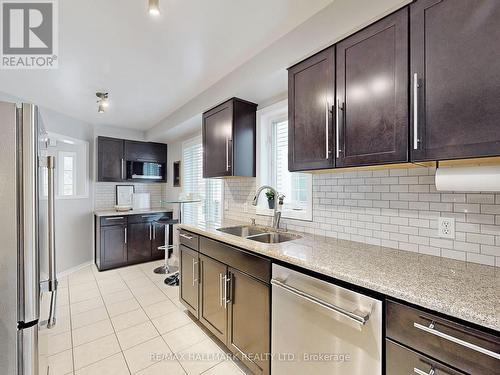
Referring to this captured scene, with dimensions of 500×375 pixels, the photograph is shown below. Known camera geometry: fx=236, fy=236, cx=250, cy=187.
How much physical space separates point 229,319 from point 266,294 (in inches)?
20.9

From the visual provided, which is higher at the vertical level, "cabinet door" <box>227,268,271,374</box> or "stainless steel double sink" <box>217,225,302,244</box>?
"stainless steel double sink" <box>217,225,302,244</box>

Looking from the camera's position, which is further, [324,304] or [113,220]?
[113,220]

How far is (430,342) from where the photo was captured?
855mm

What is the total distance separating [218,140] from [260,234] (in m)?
1.17

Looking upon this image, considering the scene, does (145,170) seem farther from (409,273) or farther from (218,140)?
(409,273)

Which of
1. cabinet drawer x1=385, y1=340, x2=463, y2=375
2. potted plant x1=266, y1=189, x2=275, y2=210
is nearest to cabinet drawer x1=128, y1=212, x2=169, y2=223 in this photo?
potted plant x1=266, y1=189, x2=275, y2=210

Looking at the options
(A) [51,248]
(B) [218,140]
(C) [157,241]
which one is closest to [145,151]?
(C) [157,241]

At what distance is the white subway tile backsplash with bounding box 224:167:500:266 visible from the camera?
1243 millimetres

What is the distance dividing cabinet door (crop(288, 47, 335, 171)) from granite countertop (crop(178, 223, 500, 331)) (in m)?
0.58

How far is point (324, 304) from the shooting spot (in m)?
1.16

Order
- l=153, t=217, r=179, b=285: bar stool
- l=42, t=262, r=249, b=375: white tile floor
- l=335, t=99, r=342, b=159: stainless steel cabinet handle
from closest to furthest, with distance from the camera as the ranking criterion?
l=335, t=99, r=342, b=159: stainless steel cabinet handle < l=42, t=262, r=249, b=375: white tile floor < l=153, t=217, r=179, b=285: bar stool

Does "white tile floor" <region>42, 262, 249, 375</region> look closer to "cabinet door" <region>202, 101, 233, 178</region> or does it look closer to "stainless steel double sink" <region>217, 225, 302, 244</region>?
"stainless steel double sink" <region>217, 225, 302, 244</region>

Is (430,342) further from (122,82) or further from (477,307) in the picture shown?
(122,82)

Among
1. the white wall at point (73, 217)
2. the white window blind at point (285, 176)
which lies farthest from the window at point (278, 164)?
the white wall at point (73, 217)
